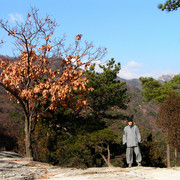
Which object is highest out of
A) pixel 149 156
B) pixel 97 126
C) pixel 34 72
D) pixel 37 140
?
pixel 34 72

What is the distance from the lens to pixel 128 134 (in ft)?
26.8

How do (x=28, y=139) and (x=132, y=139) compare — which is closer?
(x=132, y=139)

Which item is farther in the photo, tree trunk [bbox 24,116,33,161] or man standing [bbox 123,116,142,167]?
tree trunk [bbox 24,116,33,161]

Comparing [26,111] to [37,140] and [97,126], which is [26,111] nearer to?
[37,140]

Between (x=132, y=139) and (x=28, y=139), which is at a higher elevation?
(x=132, y=139)

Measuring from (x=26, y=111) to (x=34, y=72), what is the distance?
193 centimetres

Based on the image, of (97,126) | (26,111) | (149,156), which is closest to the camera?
(26,111)

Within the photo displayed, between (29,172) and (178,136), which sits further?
(178,136)

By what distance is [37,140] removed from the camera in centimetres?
1343

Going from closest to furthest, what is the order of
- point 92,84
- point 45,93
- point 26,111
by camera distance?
point 45,93 < point 26,111 < point 92,84

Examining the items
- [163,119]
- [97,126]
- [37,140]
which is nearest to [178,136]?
[163,119]

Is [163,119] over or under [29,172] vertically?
over

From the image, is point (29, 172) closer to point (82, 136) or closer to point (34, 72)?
point (34, 72)

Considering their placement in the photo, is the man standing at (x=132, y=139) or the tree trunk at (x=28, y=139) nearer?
the man standing at (x=132, y=139)
